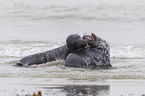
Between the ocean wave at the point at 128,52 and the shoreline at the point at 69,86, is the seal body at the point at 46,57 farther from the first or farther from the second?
the ocean wave at the point at 128,52

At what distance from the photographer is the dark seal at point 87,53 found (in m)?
7.07

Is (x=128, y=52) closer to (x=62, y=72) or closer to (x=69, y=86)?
(x=62, y=72)

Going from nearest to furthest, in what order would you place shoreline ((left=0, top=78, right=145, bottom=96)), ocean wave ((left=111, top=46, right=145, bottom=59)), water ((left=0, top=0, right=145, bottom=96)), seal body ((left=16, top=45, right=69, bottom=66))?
shoreline ((left=0, top=78, right=145, bottom=96))
water ((left=0, top=0, right=145, bottom=96))
seal body ((left=16, top=45, right=69, bottom=66))
ocean wave ((left=111, top=46, right=145, bottom=59))

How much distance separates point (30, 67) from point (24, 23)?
40.8ft

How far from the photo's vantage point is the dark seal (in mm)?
7070

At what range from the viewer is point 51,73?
6.74 meters

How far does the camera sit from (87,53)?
7.27 m

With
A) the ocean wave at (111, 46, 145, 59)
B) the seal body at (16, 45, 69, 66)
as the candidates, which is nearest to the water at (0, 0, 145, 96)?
the ocean wave at (111, 46, 145, 59)

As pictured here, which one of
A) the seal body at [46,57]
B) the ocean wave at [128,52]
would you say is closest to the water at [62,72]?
the ocean wave at [128,52]

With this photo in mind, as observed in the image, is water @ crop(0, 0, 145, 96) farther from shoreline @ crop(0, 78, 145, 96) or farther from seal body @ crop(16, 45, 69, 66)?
seal body @ crop(16, 45, 69, 66)

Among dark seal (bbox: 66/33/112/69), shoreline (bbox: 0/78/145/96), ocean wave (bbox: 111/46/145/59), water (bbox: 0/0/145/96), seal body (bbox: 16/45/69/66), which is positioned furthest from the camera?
ocean wave (bbox: 111/46/145/59)

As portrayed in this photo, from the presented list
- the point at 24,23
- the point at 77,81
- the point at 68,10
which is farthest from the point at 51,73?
the point at 68,10

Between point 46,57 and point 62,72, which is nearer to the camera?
point 62,72

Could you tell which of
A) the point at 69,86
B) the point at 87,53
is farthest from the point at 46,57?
the point at 69,86
